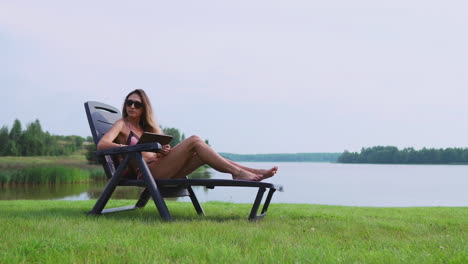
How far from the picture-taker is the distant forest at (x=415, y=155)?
65812 mm

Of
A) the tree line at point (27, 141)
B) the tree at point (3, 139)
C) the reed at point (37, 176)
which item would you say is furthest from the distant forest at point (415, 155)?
the reed at point (37, 176)

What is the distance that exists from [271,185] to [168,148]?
1119 mm

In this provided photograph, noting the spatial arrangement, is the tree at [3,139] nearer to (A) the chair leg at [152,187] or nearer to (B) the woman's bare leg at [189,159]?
(B) the woman's bare leg at [189,159]

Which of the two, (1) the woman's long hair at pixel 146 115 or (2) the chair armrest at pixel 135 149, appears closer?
A: (2) the chair armrest at pixel 135 149

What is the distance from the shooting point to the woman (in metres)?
4.07

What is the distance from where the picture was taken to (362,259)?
2283mm

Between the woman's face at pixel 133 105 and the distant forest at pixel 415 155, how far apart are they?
66876 millimetres

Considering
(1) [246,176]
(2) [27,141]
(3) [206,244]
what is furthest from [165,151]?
(2) [27,141]

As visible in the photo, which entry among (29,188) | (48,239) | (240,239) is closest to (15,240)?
(48,239)

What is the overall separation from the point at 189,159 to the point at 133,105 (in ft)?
3.00

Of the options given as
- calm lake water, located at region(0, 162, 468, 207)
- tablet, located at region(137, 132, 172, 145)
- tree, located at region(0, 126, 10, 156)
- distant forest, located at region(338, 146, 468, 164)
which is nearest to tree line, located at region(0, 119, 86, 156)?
→ tree, located at region(0, 126, 10, 156)

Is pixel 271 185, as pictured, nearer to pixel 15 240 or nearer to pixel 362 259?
pixel 362 259

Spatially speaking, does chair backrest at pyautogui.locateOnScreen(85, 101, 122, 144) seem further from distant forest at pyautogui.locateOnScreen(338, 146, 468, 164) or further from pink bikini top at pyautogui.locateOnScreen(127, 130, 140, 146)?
distant forest at pyautogui.locateOnScreen(338, 146, 468, 164)

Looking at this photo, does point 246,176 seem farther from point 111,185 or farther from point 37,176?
point 37,176
